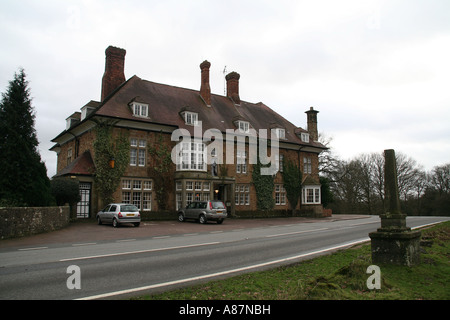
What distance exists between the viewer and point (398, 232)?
24.7 feet

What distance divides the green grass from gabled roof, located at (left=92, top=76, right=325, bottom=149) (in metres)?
21.9

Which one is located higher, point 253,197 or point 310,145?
point 310,145

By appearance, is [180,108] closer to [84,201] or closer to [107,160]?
[107,160]

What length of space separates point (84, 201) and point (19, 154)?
8839mm

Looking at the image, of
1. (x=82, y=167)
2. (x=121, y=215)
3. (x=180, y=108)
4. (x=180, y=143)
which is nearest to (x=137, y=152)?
(x=180, y=143)

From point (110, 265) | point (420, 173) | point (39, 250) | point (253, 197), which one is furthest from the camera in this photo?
point (420, 173)

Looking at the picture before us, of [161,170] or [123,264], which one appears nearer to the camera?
[123,264]

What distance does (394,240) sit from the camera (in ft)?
24.5

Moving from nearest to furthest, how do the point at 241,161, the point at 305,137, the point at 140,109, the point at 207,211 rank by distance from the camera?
the point at 207,211 < the point at 140,109 < the point at 241,161 < the point at 305,137

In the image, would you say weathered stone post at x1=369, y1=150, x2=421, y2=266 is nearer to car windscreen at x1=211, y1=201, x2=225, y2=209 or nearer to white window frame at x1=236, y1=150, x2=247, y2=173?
car windscreen at x1=211, y1=201, x2=225, y2=209

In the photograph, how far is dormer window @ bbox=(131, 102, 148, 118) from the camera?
27484 mm
